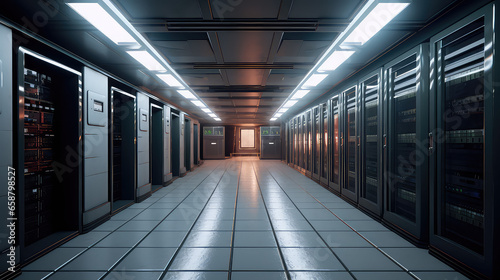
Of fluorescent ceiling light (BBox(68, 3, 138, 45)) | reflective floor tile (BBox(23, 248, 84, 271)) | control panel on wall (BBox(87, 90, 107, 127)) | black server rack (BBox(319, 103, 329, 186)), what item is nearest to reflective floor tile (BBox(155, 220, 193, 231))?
reflective floor tile (BBox(23, 248, 84, 271))

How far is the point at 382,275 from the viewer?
6.93ft

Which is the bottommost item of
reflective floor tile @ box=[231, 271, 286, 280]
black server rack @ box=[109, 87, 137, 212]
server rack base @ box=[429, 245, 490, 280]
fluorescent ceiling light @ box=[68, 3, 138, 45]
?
reflective floor tile @ box=[231, 271, 286, 280]

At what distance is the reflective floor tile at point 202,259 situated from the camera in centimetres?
224

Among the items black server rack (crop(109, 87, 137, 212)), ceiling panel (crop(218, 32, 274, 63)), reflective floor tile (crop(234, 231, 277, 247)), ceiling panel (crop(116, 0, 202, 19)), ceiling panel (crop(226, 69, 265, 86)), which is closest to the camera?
ceiling panel (crop(116, 0, 202, 19))

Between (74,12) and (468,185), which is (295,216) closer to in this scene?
(468,185)

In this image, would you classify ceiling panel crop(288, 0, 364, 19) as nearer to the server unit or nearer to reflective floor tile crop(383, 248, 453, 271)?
reflective floor tile crop(383, 248, 453, 271)

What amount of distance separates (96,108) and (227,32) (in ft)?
7.29

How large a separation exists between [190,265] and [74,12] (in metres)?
2.66

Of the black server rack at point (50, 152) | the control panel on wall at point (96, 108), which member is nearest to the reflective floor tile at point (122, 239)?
the black server rack at point (50, 152)

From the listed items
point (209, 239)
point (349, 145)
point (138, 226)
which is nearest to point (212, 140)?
point (349, 145)

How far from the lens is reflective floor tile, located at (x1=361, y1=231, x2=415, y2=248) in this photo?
273 cm

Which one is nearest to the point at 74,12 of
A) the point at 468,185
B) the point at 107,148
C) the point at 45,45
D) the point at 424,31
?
the point at 45,45

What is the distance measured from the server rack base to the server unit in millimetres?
13165

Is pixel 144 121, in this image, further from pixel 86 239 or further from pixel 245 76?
pixel 86 239
